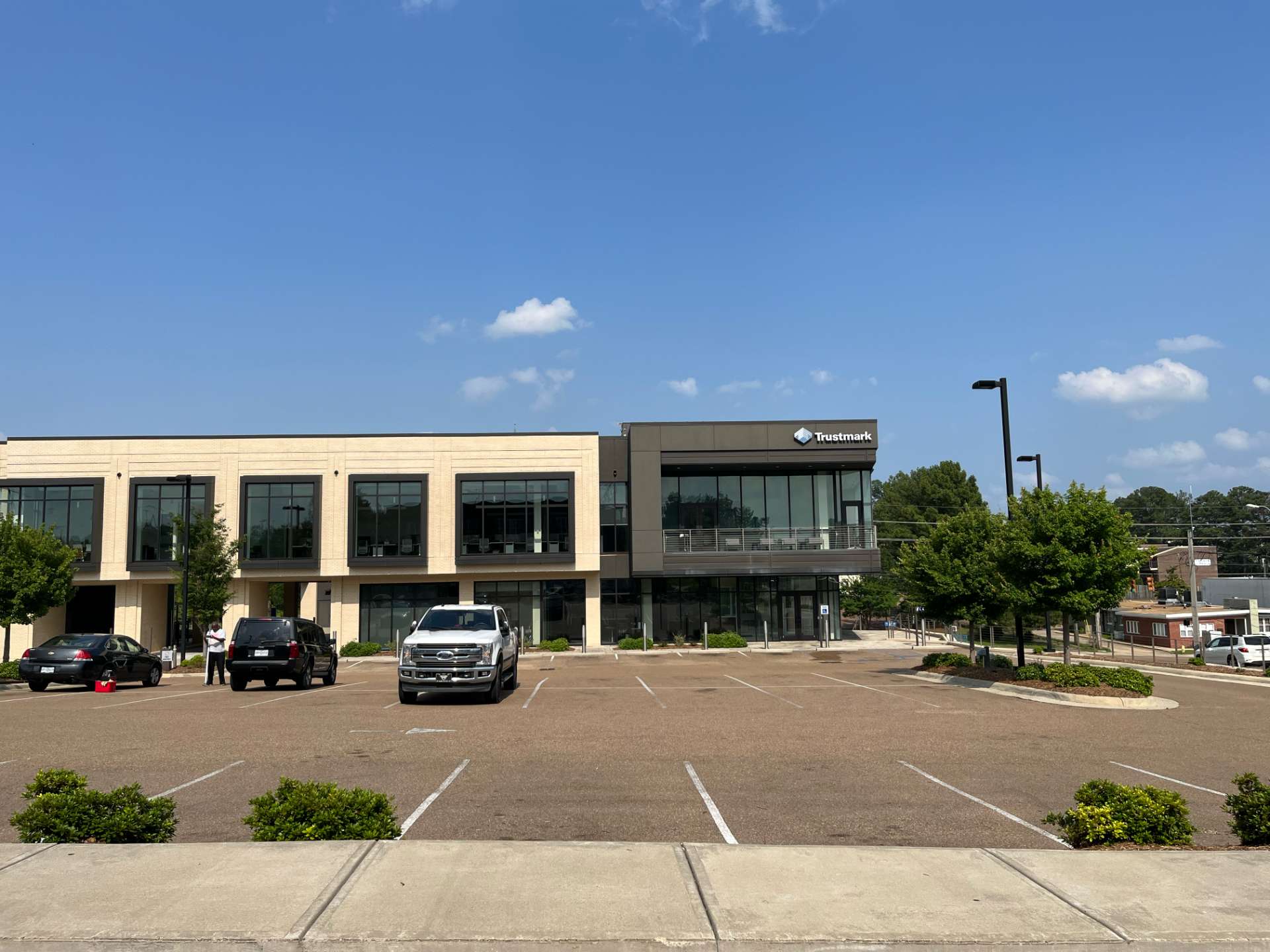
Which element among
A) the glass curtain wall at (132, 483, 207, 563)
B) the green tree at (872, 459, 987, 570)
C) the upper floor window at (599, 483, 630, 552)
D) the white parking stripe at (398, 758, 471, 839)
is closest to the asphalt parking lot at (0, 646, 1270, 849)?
the white parking stripe at (398, 758, 471, 839)

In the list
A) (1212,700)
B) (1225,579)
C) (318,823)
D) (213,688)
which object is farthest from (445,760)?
(1225,579)

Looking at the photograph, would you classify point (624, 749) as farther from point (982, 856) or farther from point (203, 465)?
point (203, 465)

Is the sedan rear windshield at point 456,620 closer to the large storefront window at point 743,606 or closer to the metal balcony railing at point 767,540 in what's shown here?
the metal balcony railing at point 767,540

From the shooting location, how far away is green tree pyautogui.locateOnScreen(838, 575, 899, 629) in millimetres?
71812

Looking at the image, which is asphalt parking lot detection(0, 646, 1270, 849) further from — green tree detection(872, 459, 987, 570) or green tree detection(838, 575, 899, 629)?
green tree detection(872, 459, 987, 570)

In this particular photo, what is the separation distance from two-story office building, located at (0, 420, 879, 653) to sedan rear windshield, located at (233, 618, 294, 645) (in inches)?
807

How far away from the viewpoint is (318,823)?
7133 mm

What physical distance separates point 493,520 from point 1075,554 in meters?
29.4

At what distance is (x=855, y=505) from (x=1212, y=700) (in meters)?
26.3

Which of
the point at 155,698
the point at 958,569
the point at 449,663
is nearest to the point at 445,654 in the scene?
the point at 449,663

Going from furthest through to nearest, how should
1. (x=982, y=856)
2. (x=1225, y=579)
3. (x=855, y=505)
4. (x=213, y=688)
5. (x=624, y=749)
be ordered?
(x=1225, y=579)
(x=855, y=505)
(x=213, y=688)
(x=624, y=749)
(x=982, y=856)

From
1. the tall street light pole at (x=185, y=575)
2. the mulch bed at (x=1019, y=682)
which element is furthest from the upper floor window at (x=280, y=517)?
the mulch bed at (x=1019, y=682)

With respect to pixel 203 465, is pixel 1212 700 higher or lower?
lower

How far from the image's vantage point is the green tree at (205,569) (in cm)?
3766
